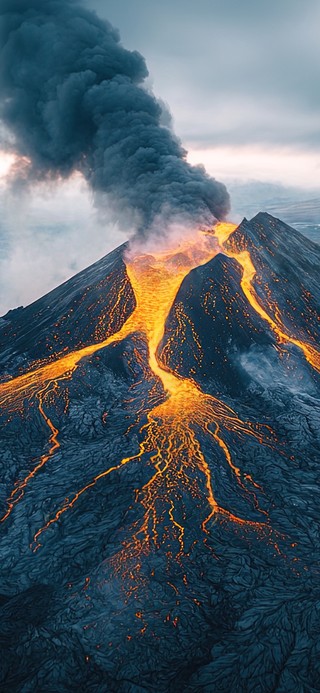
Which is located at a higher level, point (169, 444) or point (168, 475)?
point (169, 444)

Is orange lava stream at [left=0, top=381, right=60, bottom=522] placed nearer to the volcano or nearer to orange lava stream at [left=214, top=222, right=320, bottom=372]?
the volcano

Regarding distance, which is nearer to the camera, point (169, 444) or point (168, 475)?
point (168, 475)

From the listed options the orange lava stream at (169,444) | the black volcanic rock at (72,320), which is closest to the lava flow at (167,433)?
the orange lava stream at (169,444)

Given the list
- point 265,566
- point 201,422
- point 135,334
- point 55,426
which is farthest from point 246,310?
point 265,566

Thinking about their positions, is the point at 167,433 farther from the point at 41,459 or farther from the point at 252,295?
the point at 252,295

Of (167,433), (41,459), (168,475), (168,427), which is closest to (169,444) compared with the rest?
(167,433)

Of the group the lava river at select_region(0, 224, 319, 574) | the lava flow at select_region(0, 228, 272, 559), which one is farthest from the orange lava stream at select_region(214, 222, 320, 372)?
the lava flow at select_region(0, 228, 272, 559)
